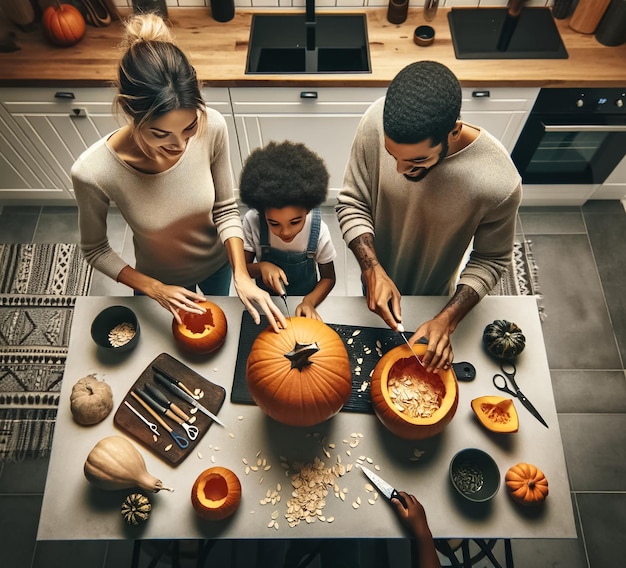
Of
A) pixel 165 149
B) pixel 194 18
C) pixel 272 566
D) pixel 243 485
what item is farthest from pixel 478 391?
pixel 194 18

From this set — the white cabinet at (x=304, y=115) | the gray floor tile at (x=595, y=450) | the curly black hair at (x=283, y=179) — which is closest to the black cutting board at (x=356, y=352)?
the curly black hair at (x=283, y=179)

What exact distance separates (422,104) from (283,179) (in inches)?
17.0

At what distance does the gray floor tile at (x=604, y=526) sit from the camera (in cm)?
206

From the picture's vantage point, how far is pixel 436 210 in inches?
53.7

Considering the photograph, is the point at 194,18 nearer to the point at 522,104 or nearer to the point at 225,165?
the point at 225,165

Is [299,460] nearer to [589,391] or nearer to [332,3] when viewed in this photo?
[589,391]

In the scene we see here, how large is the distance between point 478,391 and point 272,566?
3.00 ft

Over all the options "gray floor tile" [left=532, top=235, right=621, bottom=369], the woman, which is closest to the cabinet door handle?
the woman

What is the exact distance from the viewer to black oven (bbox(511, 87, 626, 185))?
7.29 ft

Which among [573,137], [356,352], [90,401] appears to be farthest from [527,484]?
[573,137]

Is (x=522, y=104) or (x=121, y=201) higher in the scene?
(x=121, y=201)

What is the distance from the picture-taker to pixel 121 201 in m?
1.39

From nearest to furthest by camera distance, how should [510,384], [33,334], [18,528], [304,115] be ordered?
1. [510,384]
2. [18,528]
3. [304,115]
4. [33,334]

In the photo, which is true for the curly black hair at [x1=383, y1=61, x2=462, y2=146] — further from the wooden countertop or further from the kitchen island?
the wooden countertop
